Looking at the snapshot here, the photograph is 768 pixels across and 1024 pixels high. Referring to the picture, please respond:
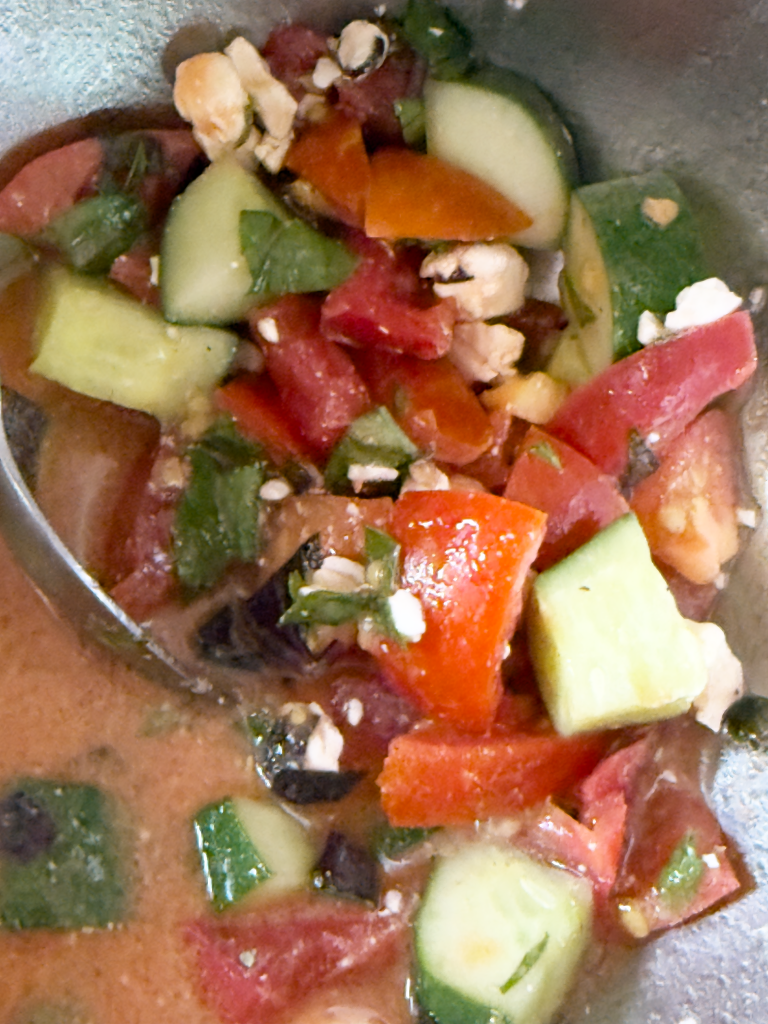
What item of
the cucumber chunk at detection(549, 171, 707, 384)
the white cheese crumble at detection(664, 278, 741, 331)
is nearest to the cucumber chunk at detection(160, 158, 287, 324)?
the cucumber chunk at detection(549, 171, 707, 384)

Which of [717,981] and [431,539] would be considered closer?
[431,539]

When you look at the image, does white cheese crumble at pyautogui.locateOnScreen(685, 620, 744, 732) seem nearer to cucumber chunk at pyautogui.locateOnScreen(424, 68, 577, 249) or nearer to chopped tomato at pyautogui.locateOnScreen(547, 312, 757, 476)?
chopped tomato at pyautogui.locateOnScreen(547, 312, 757, 476)

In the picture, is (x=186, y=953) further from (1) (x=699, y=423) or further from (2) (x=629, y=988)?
(1) (x=699, y=423)

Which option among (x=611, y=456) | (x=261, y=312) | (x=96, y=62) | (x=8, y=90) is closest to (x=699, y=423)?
(x=611, y=456)

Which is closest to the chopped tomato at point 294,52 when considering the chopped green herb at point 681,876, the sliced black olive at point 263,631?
the sliced black olive at point 263,631

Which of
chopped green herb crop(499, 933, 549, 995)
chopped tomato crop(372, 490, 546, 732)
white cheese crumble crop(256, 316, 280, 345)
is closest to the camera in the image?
chopped tomato crop(372, 490, 546, 732)

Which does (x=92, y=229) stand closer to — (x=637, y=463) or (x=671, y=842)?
(x=637, y=463)

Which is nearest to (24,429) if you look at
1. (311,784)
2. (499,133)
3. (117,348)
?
(117,348)

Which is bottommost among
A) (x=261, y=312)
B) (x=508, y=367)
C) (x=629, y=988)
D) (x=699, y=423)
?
Result: (x=629, y=988)
